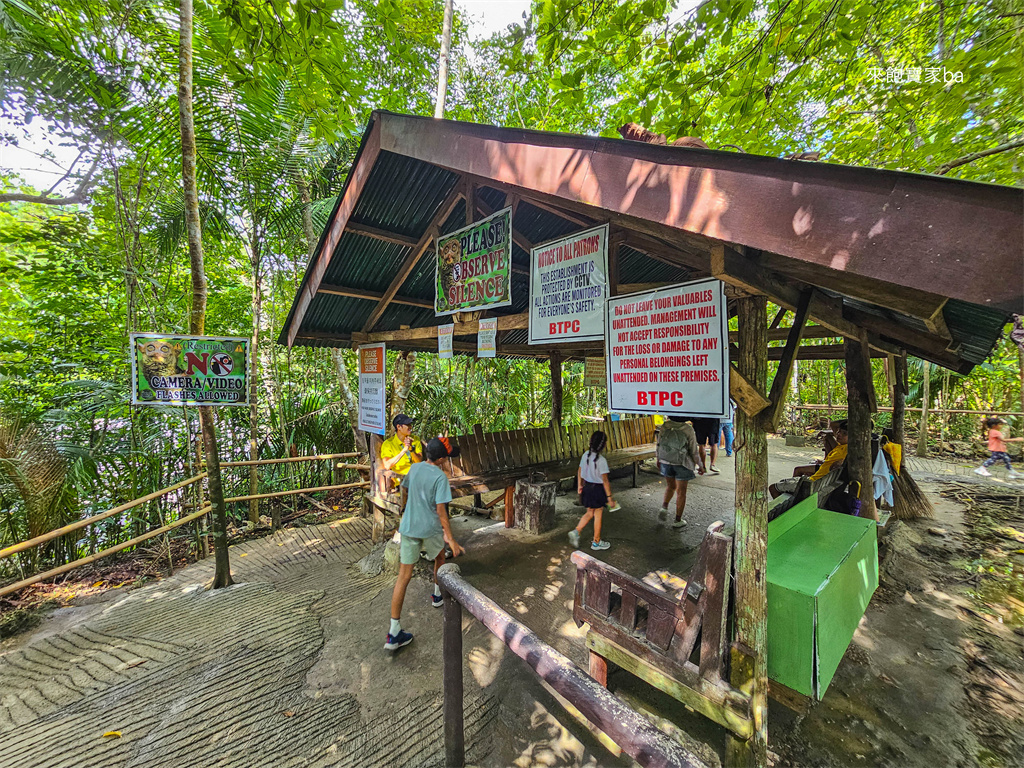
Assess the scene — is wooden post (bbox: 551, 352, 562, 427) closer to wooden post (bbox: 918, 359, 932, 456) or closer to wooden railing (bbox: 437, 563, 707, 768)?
wooden railing (bbox: 437, 563, 707, 768)

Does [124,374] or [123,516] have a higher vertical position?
[124,374]

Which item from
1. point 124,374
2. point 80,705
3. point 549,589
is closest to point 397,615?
point 549,589

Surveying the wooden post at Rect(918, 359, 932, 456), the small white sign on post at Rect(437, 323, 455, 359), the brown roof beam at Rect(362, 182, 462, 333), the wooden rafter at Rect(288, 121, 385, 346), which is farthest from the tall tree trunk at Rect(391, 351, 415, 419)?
the wooden post at Rect(918, 359, 932, 456)

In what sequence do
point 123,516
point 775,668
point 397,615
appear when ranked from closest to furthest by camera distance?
point 775,668 < point 397,615 < point 123,516

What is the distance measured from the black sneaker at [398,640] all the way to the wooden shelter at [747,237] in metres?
2.35

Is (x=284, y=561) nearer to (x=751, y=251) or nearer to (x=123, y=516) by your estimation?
(x=123, y=516)

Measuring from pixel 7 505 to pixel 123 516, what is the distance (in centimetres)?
142

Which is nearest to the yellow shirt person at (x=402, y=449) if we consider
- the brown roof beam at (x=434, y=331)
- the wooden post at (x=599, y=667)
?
the brown roof beam at (x=434, y=331)

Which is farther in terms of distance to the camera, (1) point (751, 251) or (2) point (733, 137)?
(2) point (733, 137)

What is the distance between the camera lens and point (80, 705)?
260 centimetres

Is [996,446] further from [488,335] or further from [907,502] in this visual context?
[488,335]

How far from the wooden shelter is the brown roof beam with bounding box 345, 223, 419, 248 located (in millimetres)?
22

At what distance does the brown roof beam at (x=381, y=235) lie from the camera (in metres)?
3.69

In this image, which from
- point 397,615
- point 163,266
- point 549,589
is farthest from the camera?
point 163,266
